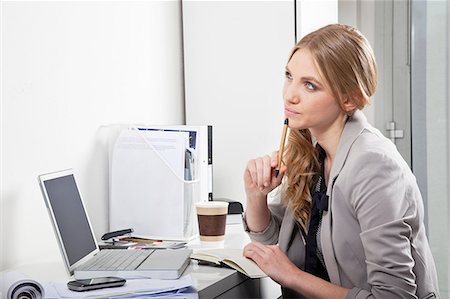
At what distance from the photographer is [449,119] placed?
2.42m

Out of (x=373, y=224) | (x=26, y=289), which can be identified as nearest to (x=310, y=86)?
(x=373, y=224)

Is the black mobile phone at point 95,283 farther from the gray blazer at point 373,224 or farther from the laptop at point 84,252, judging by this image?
the gray blazer at point 373,224

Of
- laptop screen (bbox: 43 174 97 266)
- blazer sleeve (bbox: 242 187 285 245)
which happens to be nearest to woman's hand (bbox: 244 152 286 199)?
blazer sleeve (bbox: 242 187 285 245)

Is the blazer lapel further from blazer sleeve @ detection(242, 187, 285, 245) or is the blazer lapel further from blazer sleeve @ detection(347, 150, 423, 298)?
blazer sleeve @ detection(242, 187, 285, 245)

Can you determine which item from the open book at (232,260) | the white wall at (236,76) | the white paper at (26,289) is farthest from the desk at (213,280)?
the white wall at (236,76)

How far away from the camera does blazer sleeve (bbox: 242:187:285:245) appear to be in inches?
72.2

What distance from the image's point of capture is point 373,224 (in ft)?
4.92

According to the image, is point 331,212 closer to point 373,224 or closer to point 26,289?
point 373,224

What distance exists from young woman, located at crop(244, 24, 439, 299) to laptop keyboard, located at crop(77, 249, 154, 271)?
263mm

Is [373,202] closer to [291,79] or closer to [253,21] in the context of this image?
[291,79]

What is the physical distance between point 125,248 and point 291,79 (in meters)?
0.59

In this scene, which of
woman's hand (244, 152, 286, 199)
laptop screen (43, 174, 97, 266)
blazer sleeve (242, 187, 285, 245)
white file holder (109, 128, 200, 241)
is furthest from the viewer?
white file holder (109, 128, 200, 241)

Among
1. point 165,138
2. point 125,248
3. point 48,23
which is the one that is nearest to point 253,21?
point 165,138

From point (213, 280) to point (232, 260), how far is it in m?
0.13
